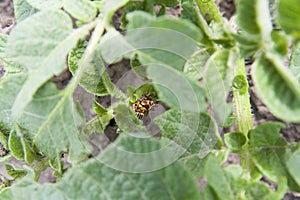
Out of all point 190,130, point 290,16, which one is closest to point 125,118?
point 190,130

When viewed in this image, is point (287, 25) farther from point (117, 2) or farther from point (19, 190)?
point (19, 190)

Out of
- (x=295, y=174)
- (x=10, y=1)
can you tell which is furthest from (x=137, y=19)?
(x=10, y=1)

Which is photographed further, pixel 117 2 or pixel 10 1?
pixel 10 1

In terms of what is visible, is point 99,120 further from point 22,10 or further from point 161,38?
point 161,38

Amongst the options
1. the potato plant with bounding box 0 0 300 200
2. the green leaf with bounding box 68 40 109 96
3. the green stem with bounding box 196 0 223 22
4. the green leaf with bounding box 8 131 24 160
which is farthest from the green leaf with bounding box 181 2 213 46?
the green leaf with bounding box 8 131 24 160

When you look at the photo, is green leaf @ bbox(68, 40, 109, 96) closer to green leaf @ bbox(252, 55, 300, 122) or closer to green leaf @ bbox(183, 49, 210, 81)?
green leaf @ bbox(183, 49, 210, 81)
